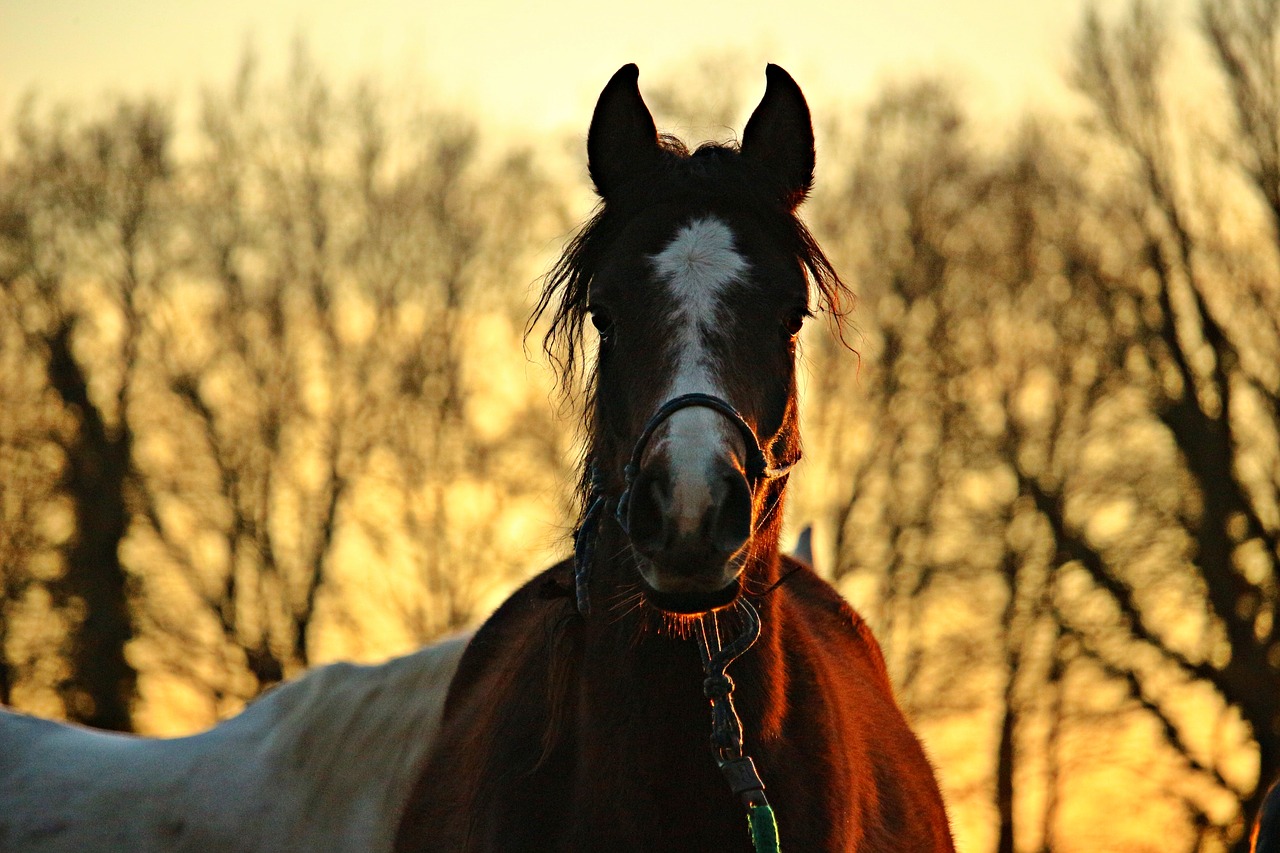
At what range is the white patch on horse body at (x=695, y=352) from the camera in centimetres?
308

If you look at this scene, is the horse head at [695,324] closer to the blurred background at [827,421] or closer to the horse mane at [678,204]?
the horse mane at [678,204]

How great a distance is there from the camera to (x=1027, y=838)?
20.0 meters

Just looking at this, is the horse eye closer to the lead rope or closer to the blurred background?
the lead rope

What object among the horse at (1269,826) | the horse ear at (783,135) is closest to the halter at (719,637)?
the horse ear at (783,135)

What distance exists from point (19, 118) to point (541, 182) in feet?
27.0

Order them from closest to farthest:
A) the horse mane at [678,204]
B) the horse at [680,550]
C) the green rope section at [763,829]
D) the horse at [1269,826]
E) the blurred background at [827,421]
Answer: the horse at [680,550]
the green rope section at [763,829]
the horse mane at [678,204]
the horse at [1269,826]
the blurred background at [827,421]

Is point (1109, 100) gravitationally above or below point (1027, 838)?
above

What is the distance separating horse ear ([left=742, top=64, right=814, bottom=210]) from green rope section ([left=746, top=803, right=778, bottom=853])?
62.8 inches

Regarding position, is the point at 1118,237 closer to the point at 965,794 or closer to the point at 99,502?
the point at 965,794

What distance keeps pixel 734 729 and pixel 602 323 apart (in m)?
1.04

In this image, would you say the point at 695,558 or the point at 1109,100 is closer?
the point at 695,558

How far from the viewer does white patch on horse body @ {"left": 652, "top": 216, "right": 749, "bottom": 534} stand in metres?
3.08

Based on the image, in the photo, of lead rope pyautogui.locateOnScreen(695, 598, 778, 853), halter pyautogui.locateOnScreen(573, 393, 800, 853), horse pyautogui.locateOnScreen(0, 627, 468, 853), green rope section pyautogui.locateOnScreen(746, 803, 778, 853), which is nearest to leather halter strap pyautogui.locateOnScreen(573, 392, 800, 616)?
halter pyautogui.locateOnScreen(573, 393, 800, 853)

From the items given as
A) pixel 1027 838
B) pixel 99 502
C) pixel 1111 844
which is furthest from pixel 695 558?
pixel 99 502
